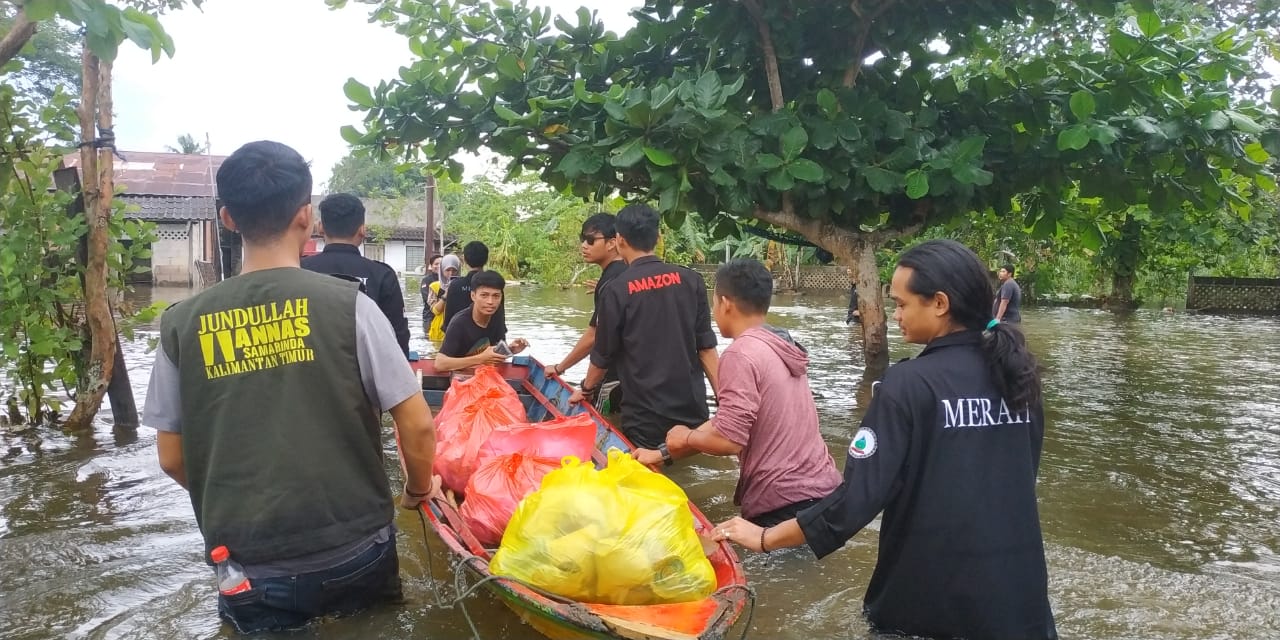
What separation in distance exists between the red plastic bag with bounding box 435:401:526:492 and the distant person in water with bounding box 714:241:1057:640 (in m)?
2.50

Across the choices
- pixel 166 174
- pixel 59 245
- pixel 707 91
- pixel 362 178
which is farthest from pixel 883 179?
pixel 362 178

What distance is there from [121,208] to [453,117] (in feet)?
8.80

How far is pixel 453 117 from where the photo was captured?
7543 mm

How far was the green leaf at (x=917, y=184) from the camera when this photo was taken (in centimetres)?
673

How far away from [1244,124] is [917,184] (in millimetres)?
2271

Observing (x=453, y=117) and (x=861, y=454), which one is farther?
(x=453, y=117)

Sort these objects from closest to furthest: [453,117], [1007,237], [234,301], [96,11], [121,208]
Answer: [234,301], [96,11], [121,208], [453,117], [1007,237]

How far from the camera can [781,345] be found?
3549mm

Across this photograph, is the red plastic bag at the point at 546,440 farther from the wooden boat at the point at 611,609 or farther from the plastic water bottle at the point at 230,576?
the plastic water bottle at the point at 230,576

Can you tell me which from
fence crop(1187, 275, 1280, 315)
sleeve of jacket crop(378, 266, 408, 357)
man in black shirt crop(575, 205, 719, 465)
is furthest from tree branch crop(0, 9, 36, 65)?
fence crop(1187, 275, 1280, 315)

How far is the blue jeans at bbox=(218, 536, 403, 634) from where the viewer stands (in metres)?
2.38

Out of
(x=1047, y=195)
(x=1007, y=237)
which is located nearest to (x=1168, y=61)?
(x=1047, y=195)

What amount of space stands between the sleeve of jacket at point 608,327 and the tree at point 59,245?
4140 mm

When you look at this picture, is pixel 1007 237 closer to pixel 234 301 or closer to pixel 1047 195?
pixel 1047 195
